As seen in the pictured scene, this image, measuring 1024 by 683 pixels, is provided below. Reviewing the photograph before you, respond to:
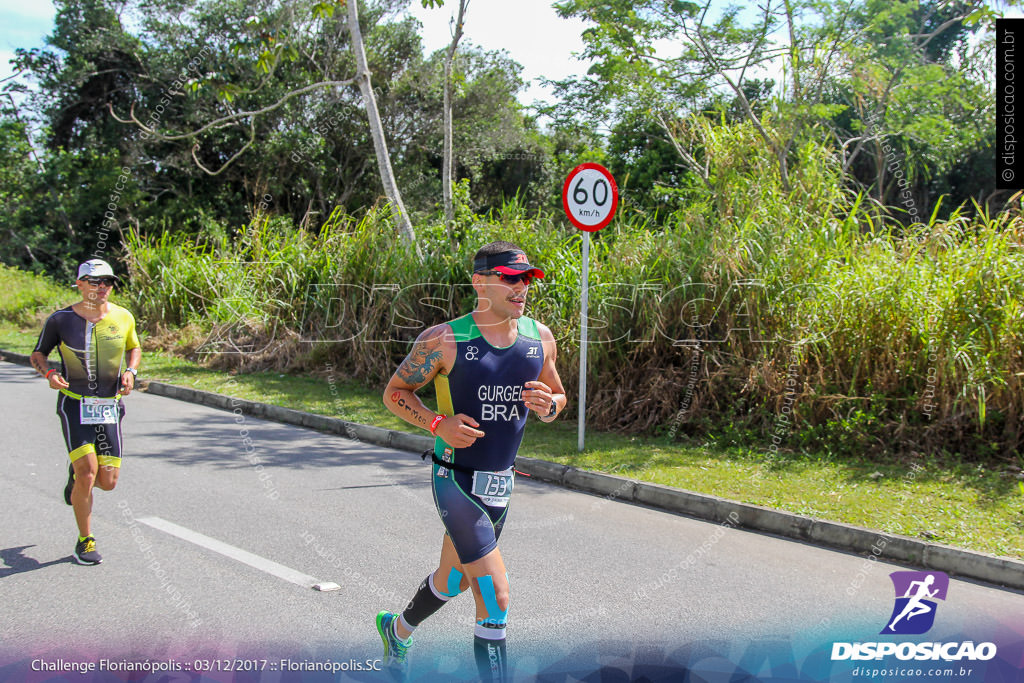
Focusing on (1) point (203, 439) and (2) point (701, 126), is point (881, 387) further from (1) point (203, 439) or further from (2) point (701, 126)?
(1) point (203, 439)

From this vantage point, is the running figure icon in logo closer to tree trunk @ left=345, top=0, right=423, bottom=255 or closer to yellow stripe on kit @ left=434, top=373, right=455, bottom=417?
yellow stripe on kit @ left=434, top=373, right=455, bottom=417

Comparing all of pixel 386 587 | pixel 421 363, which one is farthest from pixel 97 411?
pixel 421 363

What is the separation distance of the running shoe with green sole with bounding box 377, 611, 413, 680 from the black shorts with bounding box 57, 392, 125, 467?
2588 millimetres

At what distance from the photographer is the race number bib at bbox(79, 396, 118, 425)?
5297 mm

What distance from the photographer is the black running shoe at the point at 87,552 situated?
5094 mm

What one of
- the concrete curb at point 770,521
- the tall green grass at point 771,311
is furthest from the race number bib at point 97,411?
the tall green grass at point 771,311

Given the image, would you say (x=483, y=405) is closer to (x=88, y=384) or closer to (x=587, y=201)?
(x=88, y=384)

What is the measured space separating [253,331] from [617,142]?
16.1m

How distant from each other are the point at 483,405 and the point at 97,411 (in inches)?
130

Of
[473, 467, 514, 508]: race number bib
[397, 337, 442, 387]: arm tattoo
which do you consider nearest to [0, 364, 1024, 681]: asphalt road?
[473, 467, 514, 508]: race number bib

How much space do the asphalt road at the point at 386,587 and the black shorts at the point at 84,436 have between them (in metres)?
0.61

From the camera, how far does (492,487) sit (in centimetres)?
332

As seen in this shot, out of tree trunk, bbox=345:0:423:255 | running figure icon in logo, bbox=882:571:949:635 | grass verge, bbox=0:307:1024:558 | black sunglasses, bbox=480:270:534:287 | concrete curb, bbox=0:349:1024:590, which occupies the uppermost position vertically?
tree trunk, bbox=345:0:423:255

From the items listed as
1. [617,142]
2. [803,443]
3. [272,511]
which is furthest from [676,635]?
[617,142]
